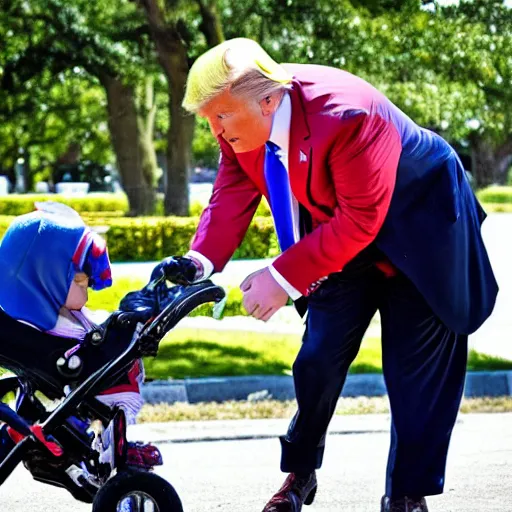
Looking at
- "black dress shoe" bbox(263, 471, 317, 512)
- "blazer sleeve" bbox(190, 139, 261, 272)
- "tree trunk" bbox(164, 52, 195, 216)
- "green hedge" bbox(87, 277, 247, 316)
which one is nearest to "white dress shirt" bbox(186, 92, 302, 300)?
"blazer sleeve" bbox(190, 139, 261, 272)

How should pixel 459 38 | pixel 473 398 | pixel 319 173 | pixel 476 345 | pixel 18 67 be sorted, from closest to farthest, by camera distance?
pixel 319 173, pixel 473 398, pixel 476 345, pixel 459 38, pixel 18 67

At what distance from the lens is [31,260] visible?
3.61 metres

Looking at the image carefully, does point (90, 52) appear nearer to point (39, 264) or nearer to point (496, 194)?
point (496, 194)

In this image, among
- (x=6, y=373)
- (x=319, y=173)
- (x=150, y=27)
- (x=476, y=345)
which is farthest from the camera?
(x=150, y=27)

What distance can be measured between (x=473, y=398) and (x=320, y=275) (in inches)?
145

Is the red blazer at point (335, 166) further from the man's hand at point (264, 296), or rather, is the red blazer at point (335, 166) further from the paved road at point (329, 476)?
the paved road at point (329, 476)

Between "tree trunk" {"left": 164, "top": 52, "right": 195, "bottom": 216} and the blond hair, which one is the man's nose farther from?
"tree trunk" {"left": 164, "top": 52, "right": 195, "bottom": 216}

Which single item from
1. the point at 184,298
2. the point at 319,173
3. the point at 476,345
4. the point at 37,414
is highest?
the point at 319,173

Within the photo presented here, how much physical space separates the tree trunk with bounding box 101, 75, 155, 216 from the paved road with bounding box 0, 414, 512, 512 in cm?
984

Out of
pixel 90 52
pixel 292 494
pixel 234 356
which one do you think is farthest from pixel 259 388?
pixel 90 52

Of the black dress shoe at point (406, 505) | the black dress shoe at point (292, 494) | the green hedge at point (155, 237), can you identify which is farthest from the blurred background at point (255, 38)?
the black dress shoe at point (406, 505)

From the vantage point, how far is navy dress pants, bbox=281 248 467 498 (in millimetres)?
3734

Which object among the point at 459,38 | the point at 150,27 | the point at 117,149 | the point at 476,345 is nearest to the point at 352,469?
the point at 476,345

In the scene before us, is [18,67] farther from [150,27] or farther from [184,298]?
[184,298]
